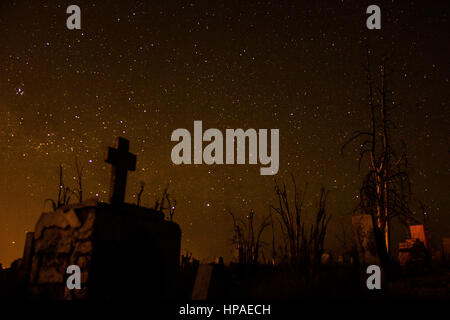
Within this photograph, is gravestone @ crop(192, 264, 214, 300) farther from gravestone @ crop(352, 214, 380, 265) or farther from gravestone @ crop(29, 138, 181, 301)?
gravestone @ crop(352, 214, 380, 265)

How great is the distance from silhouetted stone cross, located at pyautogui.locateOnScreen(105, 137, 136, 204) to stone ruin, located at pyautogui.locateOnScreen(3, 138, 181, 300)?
18 mm

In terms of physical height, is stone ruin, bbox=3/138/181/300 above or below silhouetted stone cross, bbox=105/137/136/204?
below

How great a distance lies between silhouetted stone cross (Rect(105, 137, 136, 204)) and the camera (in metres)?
6.08

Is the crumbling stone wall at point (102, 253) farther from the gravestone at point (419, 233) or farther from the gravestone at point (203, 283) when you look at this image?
the gravestone at point (419, 233)

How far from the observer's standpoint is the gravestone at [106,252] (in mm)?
5180

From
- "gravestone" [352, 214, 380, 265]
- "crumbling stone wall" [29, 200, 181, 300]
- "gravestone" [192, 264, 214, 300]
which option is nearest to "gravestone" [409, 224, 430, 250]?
"gravestone" [352, 214, 380, 265]

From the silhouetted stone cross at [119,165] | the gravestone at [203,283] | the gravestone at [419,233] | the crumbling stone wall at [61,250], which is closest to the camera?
the gravestone at [203,283]

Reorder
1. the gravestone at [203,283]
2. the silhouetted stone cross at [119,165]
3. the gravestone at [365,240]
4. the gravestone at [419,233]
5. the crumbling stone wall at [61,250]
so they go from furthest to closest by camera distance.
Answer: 1. the gravestone at [419,233]
2. the gravestone at [365,240]
3. the silhouetted stone cross at [119,165]
4. the crumbling stone wall at [61,250]
5. the gravestone at [203,283]

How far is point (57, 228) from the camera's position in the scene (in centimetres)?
557

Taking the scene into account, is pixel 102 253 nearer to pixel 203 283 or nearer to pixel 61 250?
pixel 61 250

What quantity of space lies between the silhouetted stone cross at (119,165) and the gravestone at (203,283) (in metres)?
2.20

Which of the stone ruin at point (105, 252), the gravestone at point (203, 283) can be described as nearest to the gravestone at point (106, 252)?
the stone ruin at point (105, 252)
